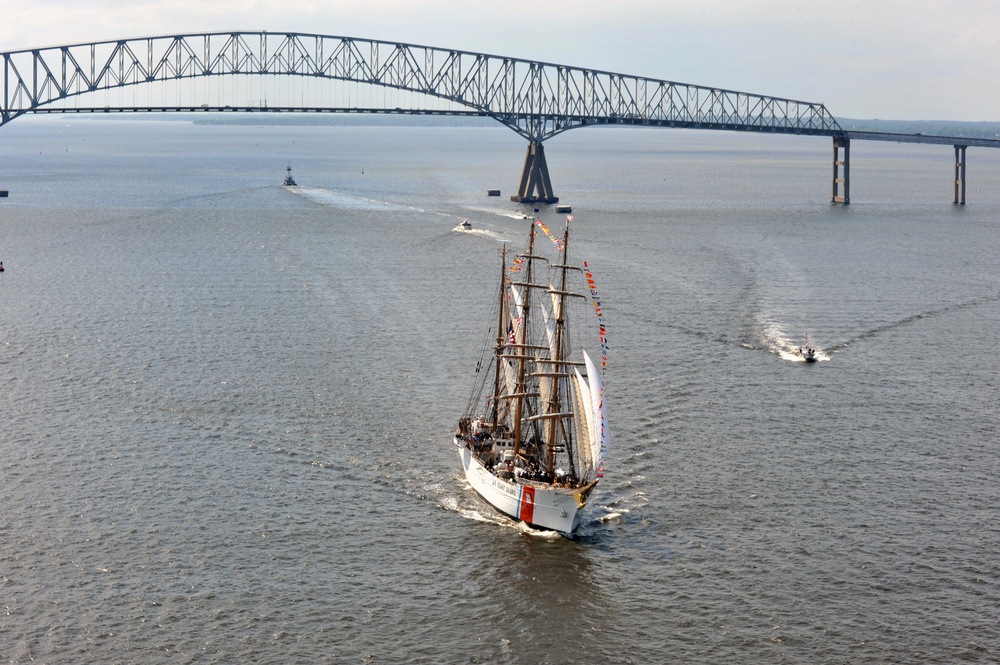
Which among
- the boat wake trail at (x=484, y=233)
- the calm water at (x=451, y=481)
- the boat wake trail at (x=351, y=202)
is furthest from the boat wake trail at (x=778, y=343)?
the boat wake trail at (x=351, y=202)

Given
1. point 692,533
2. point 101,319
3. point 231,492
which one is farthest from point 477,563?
point 101,319

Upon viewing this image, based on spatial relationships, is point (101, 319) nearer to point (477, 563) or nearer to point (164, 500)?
point (164, 500)

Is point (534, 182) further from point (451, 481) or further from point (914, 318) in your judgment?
point (451, 481)

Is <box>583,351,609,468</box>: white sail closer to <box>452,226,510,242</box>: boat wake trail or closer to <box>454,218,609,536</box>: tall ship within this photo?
<box>454,218,609,536</box>: tall ship

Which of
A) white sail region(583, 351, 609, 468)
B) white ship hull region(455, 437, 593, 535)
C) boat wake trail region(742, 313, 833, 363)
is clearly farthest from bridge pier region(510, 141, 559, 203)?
white ship hull region(455, 437, 593, 535)

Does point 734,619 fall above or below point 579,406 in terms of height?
below

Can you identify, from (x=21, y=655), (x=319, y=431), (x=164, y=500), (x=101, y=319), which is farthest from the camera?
(x=101, y=319)
